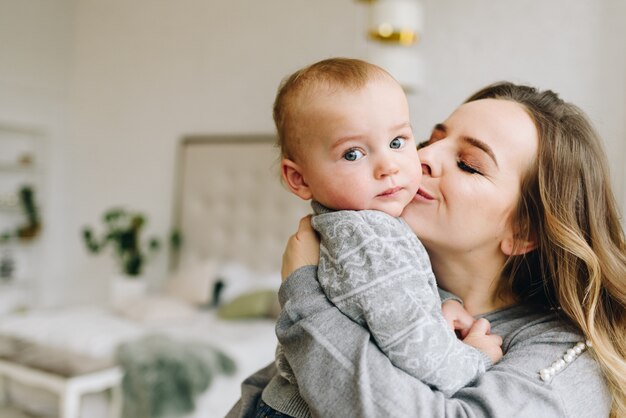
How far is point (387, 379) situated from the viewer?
82 centimetres

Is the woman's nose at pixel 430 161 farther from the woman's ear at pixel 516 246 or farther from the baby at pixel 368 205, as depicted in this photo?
the woman's ear at pixel 516 246

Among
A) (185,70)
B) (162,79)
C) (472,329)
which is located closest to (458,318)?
(472,329)

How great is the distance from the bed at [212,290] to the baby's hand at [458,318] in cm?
203

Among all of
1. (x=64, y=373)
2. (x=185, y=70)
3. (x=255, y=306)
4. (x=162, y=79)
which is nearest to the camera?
(x=64, y=373)

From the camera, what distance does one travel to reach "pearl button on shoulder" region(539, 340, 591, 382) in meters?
0.94

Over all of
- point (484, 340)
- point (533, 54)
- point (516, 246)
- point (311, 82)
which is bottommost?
point (484, 340)

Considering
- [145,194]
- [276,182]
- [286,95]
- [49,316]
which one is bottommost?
[49,316]

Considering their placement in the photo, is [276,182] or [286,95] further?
[276,182]

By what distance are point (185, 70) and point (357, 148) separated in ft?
14.1

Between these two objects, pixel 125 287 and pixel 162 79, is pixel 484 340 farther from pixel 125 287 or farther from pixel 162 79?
pixel 162 79

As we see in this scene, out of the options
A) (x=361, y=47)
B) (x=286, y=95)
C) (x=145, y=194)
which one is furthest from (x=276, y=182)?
(x=286, y=95)

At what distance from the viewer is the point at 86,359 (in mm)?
2969

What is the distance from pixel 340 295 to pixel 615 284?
492 mm

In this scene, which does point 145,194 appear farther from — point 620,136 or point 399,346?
point 399,346
